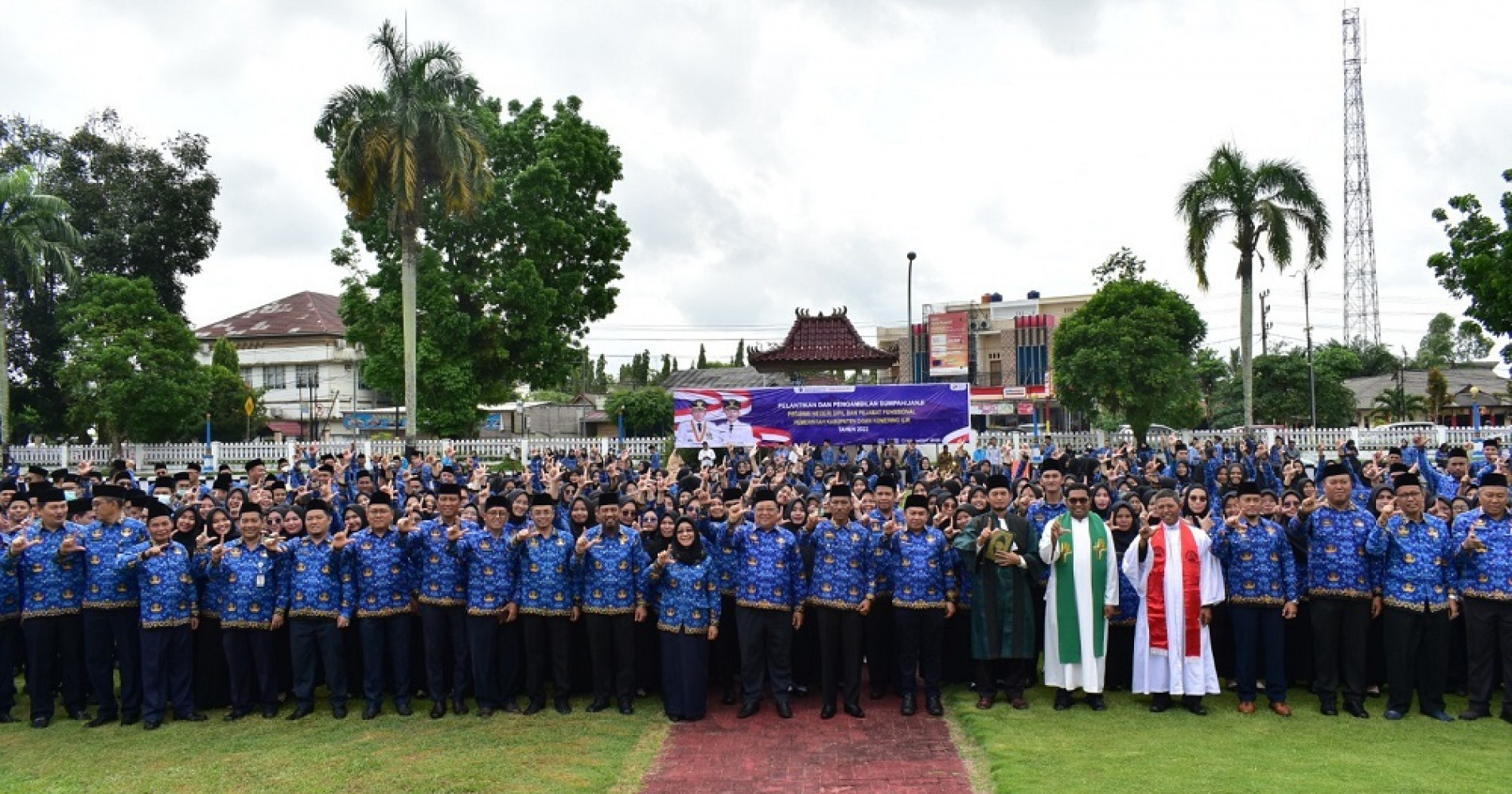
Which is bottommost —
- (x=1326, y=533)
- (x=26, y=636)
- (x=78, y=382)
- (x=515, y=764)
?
(x=515, y=764)

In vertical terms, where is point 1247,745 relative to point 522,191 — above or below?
below

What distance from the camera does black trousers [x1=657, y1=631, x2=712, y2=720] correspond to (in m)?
7.16

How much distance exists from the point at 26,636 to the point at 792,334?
20193 millimetres

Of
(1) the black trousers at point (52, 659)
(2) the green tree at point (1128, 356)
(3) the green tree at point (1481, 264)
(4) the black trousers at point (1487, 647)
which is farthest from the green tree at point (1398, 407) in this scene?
(1) the black trousers at point (52, 659)

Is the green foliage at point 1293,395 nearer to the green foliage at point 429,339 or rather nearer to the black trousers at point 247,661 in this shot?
the green foliage at point 429,339

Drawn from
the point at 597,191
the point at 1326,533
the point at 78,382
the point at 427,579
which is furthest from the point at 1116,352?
the point at 78,382

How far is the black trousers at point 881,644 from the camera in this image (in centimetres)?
759

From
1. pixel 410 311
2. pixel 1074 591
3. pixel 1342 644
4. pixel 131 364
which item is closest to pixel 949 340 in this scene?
pixel 410 311

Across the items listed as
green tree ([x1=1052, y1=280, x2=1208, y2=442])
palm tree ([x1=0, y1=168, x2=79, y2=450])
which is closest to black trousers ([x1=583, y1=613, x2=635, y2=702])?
green tree ([x1=1052, y1=280, x2=1208, y2=442])

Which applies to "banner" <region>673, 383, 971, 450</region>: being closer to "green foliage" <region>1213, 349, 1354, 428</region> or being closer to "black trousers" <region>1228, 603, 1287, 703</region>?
"black trousers" <region>1228, 603, 1287, 703</region>

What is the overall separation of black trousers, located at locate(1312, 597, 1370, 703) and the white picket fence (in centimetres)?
1615

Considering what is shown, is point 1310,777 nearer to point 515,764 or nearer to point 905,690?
point 905,690

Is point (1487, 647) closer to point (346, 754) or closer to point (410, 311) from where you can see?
point (346, 754)

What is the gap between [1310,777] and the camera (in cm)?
566
